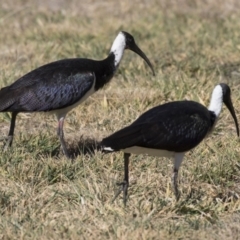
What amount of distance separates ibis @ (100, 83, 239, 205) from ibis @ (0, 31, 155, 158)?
133 centimetres

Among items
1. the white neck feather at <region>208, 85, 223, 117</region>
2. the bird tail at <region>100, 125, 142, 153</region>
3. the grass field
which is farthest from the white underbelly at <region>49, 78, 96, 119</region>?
the bird tail at <region>100, 125, 142, 153</region>

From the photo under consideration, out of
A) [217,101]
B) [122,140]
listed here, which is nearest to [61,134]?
[217,101]

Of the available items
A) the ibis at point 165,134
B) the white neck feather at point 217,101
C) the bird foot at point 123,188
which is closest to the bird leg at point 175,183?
the ibis at point 165,134

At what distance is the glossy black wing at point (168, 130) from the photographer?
6664mm

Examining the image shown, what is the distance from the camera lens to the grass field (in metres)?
6.54

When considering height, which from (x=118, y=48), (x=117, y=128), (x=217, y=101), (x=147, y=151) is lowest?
(x=117, y=128)

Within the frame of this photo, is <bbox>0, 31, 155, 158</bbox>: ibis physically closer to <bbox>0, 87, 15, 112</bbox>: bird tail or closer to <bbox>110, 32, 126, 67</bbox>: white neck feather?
<bbox>0, 87, 15, 112</bbox>: bird tail

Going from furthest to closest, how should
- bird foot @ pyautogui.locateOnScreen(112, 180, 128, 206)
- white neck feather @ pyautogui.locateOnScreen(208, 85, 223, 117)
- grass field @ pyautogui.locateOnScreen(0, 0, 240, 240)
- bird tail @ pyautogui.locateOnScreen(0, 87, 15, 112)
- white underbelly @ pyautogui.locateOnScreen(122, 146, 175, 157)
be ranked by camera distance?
bird tail @ pyautogui.locateOnScreen(0, 87, 15, 112) → white neck feather @ pyautogui.locateOnScreen(208, 85, 223, 117) → bird foot @ pyautogui.locateOnScreen(112, 180, 128, 206) → white underbelly @ pyautogui.locateOnScreen(122, 146, 175, 157) → grass field @ pyautogui.locateOnScreen(0, 0, 240, 240)

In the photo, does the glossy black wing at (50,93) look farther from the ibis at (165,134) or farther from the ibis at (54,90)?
the ibis at (165,134)

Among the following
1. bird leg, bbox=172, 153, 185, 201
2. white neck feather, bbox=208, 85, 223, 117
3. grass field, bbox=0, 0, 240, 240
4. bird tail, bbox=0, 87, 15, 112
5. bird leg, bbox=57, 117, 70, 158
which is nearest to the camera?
grass field, bbox=0, 0, 240, 240

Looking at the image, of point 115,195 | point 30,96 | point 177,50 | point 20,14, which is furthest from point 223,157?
point 20,14

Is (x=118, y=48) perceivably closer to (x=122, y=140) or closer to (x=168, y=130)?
(x=168, y=130)

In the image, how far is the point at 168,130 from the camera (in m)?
6.85

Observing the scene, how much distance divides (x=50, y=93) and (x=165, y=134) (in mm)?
1718
